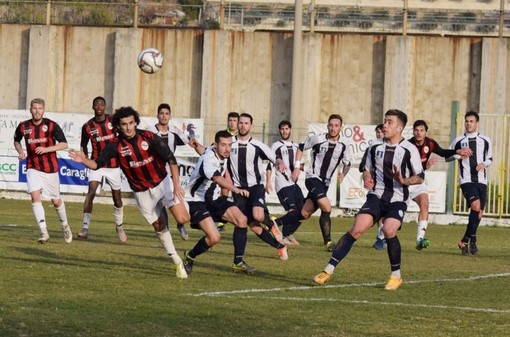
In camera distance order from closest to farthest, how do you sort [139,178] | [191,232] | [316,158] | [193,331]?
[193,331], [139,178], [316,158], [191,232]

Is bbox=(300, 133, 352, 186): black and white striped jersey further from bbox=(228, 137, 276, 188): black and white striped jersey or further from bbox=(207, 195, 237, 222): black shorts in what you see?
bbox=(207, 195, 237, 222): black shorts

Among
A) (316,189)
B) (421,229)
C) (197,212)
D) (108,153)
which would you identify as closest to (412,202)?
(316,189)

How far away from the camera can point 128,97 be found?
133ft

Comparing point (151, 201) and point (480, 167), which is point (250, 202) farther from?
point (480, 167)

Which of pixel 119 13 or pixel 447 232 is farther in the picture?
pixel 119 13

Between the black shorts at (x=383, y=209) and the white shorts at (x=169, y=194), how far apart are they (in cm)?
224

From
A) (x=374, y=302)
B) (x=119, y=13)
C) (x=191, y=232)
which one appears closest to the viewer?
(x=374, y=302)

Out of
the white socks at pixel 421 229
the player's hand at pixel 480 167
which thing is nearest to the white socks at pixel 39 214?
the white socks at pixel 421 229

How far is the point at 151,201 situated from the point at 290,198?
7.39 metres

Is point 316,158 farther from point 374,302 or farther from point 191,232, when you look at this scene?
point 374,302

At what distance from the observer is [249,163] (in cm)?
1756

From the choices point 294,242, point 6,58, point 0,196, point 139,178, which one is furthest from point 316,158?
point 6,58

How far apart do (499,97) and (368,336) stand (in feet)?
101

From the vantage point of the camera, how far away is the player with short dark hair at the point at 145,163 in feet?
44.9
